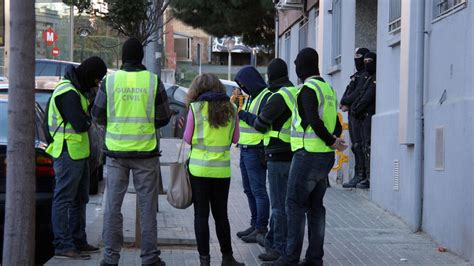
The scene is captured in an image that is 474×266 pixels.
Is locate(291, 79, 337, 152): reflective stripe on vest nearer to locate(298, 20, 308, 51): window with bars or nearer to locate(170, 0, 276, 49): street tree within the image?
locate(298, 20, 308, 51): window with bars

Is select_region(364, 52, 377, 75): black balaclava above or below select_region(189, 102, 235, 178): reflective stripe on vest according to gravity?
above

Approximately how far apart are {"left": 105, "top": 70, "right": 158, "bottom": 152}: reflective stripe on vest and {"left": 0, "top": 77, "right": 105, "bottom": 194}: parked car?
4.00 feet

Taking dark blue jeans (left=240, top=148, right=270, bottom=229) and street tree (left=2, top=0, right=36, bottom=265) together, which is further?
dark blue jeans (left=240, top=148, right=270, bottom=229)

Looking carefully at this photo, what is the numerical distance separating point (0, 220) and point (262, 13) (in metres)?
18.2

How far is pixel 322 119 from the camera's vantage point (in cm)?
707

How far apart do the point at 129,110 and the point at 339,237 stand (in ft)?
10.9

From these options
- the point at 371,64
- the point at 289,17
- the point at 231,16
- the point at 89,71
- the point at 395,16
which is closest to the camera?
the point at 89,71

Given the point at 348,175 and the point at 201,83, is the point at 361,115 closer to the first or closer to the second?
the point at 348,175

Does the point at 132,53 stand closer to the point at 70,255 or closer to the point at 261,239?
the point at 70,255

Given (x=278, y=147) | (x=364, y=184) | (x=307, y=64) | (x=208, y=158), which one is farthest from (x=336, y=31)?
(x=208, y=158)

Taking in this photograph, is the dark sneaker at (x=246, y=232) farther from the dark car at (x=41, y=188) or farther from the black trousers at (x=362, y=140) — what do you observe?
the black trousers at (x=362, y=140)

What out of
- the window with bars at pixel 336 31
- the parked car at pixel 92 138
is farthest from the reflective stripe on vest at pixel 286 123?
the window with bars at pixel 336 31

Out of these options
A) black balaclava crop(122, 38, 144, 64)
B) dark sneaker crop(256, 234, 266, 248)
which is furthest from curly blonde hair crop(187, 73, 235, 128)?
dark sneaker crop(256, 234, 266, 248)

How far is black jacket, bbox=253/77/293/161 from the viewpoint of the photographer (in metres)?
7.57
